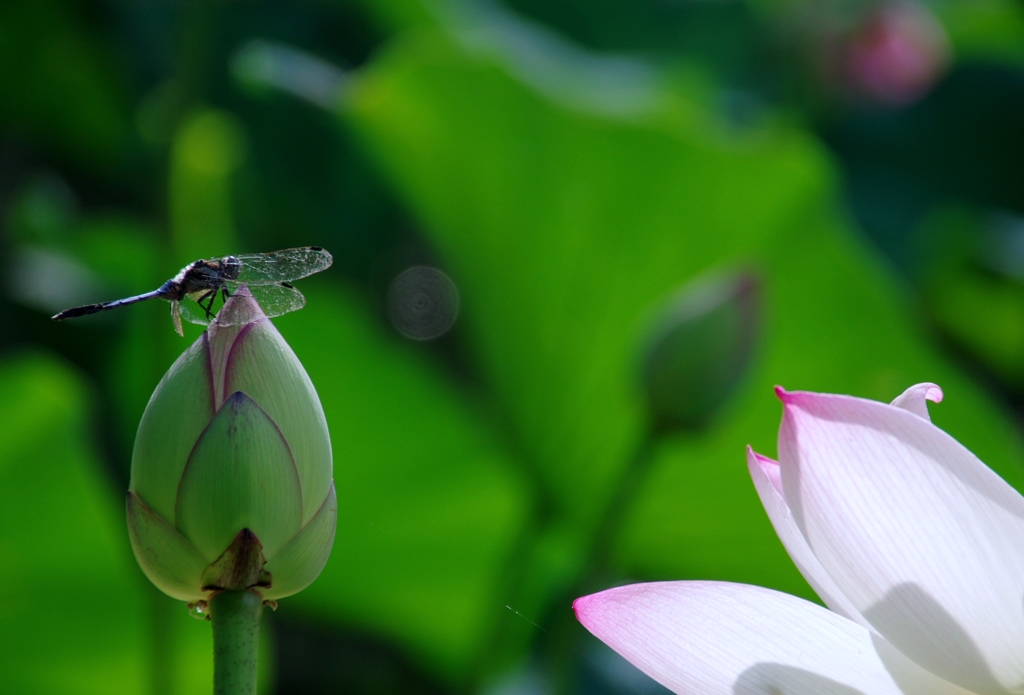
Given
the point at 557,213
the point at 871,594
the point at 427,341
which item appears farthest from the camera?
the point at 427,341

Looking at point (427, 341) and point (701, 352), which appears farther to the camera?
point (427, 341)

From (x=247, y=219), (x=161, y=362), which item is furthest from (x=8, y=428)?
(x=247, y=219)

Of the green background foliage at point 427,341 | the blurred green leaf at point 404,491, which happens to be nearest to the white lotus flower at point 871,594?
the green background foliage at point 427,341

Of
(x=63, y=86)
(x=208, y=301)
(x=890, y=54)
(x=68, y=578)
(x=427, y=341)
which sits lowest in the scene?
(x=68, y=578)

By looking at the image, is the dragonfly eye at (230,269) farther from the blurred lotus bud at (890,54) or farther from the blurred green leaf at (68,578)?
the blurred lotus bud at (890,54)

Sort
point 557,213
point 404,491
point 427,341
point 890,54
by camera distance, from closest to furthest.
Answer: point 557,213, point 404,491, point 427,341, point 890,54

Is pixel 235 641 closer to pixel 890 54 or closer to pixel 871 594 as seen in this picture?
pixel 871 594

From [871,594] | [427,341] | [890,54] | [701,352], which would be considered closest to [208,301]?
[871,594]

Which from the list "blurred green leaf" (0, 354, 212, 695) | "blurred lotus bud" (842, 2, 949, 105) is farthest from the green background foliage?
"blurred lotus bud" (842, 2, 949, 105)
